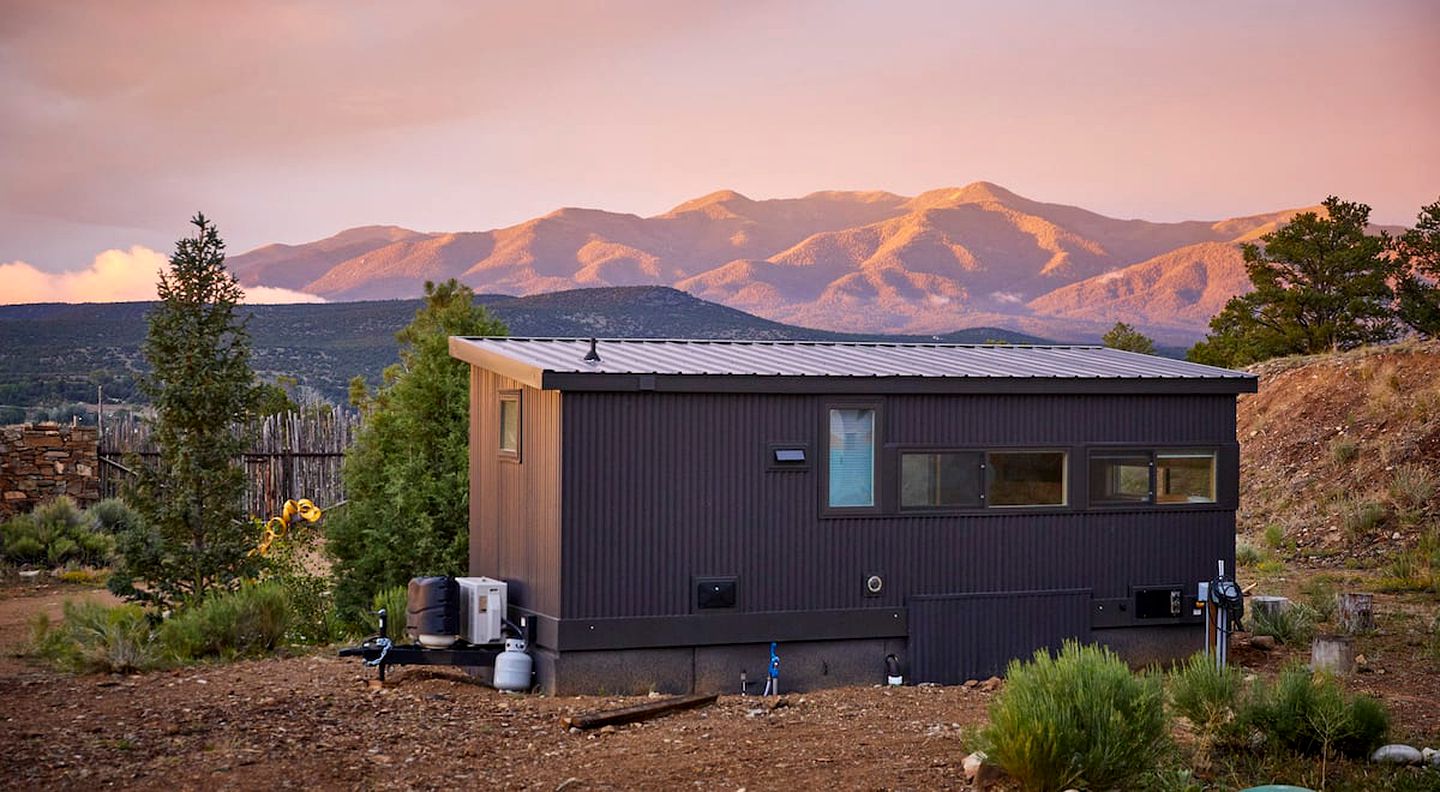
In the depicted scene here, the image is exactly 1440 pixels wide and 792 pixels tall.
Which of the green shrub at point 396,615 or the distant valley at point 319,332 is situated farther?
the distant valley at point 319,332

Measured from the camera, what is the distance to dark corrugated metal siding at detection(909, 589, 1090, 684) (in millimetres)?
11055

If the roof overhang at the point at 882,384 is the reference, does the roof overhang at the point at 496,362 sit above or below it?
above

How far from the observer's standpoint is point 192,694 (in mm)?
9609

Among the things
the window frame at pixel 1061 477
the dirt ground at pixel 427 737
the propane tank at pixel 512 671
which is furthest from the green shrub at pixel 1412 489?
the propane tank at pixel 512 671

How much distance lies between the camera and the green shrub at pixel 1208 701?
8.17 metres

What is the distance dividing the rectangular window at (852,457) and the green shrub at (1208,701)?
3009mm

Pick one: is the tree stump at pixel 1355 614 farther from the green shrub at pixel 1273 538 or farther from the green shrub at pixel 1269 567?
the green shrub at pixel 1273 538

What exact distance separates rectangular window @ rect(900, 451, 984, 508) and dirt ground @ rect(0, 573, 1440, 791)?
1479mm

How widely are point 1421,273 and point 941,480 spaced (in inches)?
1010

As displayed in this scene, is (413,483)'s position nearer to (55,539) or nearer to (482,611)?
(482,611)

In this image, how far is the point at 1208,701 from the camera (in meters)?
8.27

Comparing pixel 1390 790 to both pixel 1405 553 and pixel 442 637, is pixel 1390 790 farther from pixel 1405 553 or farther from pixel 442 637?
pixel 1405 553

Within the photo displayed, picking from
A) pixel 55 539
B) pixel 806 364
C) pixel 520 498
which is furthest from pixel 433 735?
pixel 55 539

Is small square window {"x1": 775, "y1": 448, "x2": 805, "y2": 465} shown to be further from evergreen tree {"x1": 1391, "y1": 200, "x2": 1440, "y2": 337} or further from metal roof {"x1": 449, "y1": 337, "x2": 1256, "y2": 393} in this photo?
evergreen tree {"x1": 1391, "y1": 200, "x2": 1440, "y2": 337}
